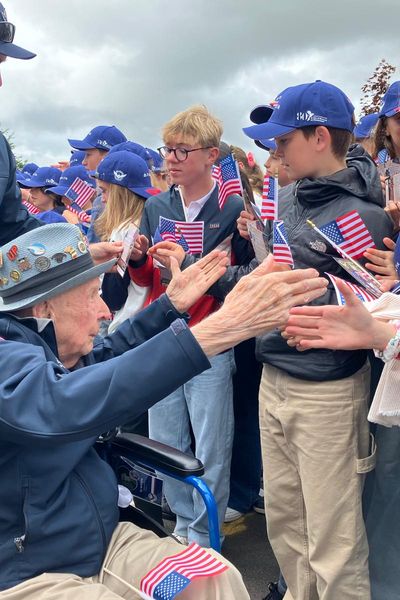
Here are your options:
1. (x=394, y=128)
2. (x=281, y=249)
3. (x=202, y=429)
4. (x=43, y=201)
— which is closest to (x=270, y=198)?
(x=281, y=249)

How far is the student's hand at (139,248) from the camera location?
3094mm

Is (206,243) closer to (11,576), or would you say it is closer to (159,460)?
(159,460)

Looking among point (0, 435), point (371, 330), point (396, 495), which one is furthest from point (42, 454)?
point (396, 495)

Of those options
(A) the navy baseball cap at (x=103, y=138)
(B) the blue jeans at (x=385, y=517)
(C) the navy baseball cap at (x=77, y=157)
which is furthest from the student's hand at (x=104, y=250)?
(C) the navy baseball cap at (x=77, y=157)

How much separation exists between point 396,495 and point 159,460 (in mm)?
1042

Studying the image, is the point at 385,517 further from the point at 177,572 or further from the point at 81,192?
the point at 81,192

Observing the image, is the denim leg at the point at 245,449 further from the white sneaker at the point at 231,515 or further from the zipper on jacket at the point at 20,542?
the zipper on jacket at the point at 20,542

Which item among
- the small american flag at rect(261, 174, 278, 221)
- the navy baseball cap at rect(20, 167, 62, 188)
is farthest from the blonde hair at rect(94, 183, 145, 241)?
the navy baseball cap at rect(20, 167, 62, 188)

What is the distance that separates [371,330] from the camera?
193 cm

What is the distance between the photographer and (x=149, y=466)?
2.13 m

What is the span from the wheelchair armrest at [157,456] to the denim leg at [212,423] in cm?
92

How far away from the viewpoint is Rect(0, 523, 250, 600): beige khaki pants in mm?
1615

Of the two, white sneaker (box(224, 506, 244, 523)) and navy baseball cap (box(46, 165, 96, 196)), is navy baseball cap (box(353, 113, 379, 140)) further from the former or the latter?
navy baseball cap (box(46, 165, 96, 196))

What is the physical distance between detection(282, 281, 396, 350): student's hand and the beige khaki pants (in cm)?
74
